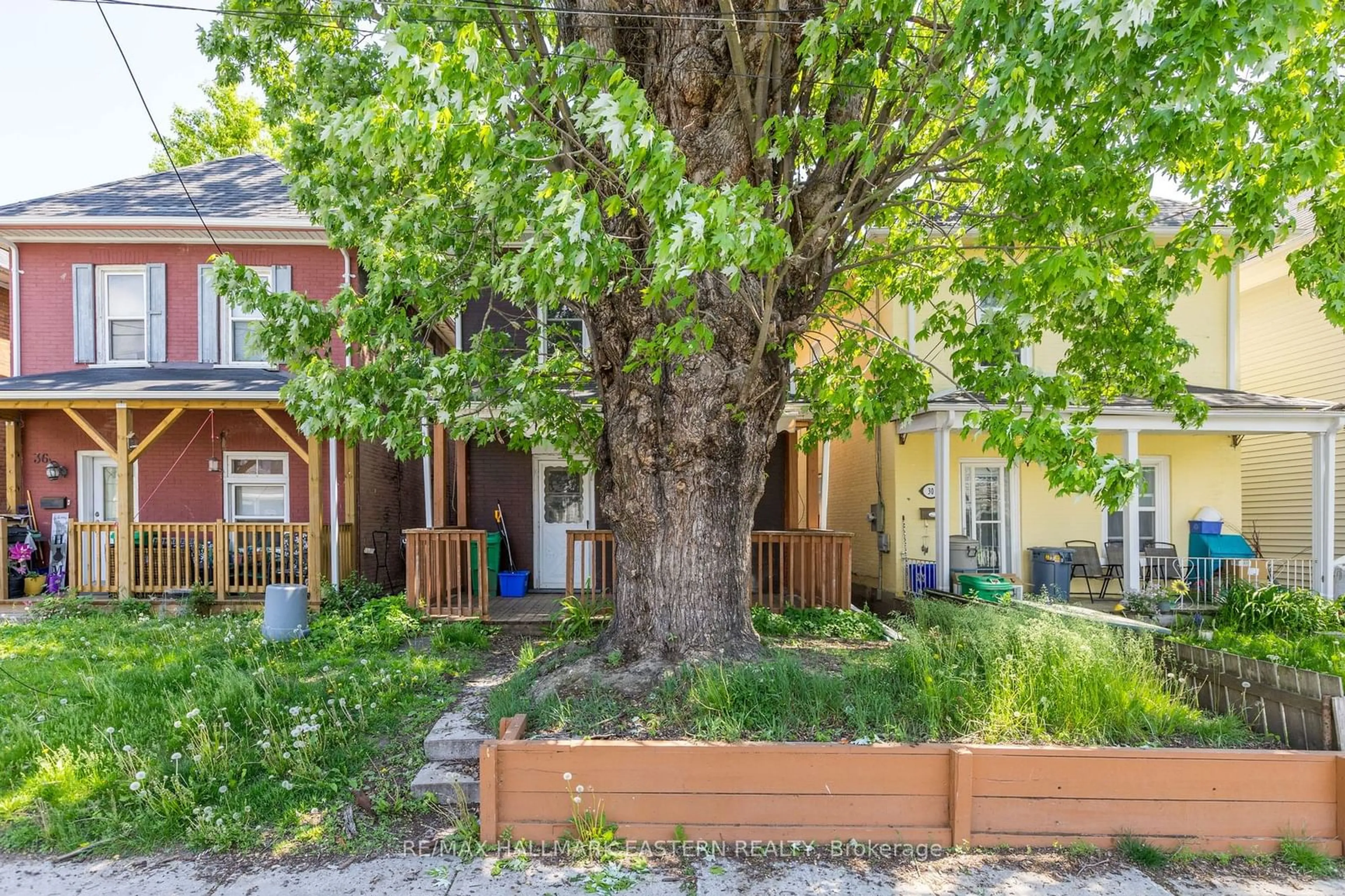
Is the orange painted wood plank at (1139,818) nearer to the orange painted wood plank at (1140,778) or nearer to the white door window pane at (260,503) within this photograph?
the orange painted wood plank at (1140,778)

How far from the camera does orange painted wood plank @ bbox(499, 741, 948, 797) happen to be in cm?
369

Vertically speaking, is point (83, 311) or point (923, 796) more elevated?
point (83, 311)

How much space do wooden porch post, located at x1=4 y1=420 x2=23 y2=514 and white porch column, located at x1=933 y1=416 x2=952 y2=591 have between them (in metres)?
13.0

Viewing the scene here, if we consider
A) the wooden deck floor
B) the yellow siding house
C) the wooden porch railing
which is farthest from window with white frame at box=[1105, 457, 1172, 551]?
the wooden porch railing

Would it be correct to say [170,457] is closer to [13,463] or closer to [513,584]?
[13,463]

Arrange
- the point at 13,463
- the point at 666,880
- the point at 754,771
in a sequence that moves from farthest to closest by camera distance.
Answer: the point at 13,463, the point at 754,771, the point at 666,880

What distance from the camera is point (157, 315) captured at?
1053 centimetres

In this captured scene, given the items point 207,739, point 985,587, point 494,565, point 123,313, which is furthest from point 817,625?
point 123,313

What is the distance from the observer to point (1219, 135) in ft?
12.8

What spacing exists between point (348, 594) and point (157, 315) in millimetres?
5308

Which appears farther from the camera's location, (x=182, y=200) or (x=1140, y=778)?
(x=182, y=200)

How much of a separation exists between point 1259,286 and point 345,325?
14.9 m

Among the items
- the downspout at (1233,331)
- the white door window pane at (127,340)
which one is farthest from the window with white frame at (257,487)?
the downspout at (1233,331)

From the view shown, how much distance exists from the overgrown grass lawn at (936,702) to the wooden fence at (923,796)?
281 millimetres
